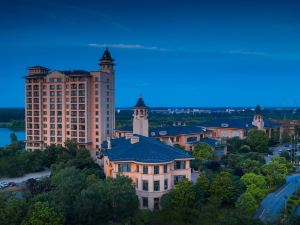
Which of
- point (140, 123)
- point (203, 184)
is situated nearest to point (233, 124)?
point (140, 123)

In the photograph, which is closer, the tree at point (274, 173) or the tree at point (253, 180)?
the tree at point (253, 180)

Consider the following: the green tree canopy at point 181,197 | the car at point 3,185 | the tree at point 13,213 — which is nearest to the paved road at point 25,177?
the car at point 3,185

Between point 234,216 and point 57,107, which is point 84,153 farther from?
point 234,216

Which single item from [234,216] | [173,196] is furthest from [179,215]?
[234,216]

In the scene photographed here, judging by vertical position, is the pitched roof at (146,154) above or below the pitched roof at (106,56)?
below

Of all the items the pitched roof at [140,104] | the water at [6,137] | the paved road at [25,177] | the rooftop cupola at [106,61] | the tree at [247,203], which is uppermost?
the rooftop cupola at [106,61]

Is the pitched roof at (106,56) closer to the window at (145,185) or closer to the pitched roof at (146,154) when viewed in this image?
the pitched roof at (146,154)

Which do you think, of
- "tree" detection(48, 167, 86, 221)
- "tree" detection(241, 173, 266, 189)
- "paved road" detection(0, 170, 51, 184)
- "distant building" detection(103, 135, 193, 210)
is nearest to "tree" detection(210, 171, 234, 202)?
"tree" detection(241, 173, 266, 189)

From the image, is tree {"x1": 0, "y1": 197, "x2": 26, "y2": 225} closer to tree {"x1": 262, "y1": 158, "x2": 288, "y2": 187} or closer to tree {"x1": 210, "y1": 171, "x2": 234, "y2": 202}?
tree {"x1": 210, "y1": 171, "x2": 234, "y2": 202}
